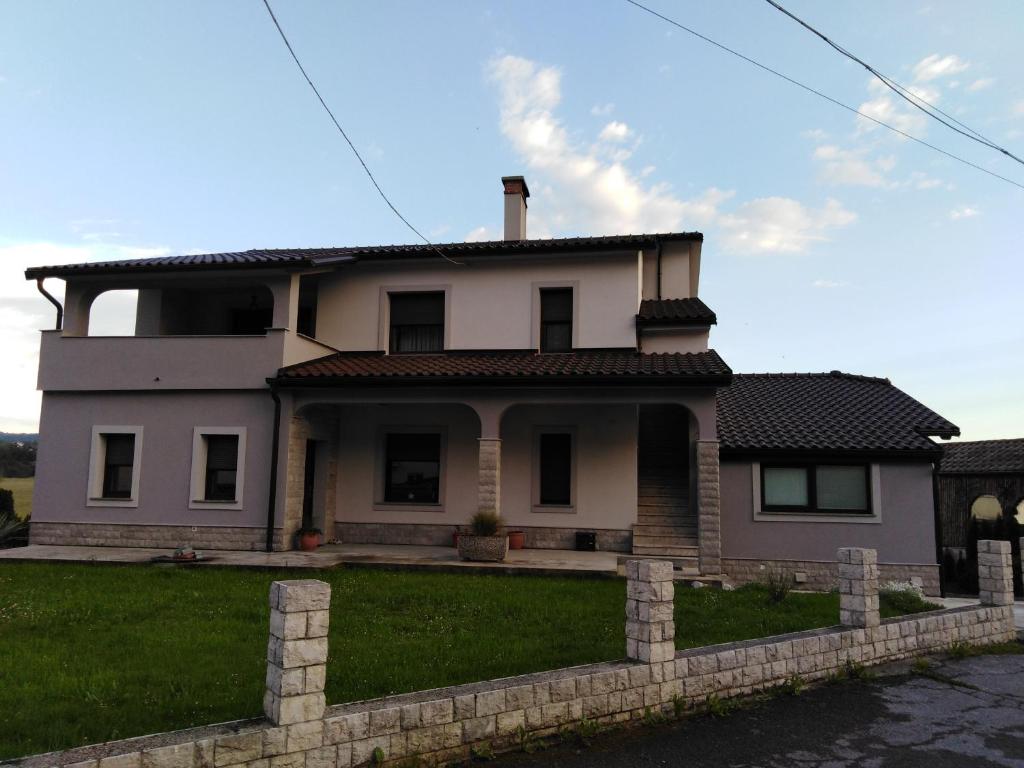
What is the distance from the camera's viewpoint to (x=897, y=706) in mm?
6418

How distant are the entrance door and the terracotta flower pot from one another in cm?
421

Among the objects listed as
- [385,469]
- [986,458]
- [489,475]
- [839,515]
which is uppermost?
[986,458]

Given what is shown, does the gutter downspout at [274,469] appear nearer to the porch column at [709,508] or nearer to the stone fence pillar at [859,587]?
the porch column at [709,508]

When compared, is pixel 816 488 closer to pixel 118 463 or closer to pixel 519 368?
pixel 519 368

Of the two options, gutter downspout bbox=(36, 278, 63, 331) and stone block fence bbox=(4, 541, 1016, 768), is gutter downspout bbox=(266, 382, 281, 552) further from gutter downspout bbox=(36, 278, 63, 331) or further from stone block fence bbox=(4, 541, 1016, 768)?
stone block fence bbox=(4, 541, 1016, 768)

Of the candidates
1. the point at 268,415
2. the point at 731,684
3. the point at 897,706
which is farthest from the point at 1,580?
the point at 897,706

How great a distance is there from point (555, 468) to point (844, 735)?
9207 mm

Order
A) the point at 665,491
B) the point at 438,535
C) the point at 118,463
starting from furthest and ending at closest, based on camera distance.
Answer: the point at 665,491, the point at 438,535, the point at 118,463

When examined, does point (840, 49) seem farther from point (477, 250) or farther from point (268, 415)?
point (268, 415)

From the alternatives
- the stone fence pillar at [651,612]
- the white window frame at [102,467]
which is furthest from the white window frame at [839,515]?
the white window frame at [102,467]

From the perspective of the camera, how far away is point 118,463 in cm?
1389

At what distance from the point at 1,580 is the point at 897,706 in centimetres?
1178

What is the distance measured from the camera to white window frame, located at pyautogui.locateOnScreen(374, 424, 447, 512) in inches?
578

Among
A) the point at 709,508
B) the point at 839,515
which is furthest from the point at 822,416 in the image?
the point at 709,508
